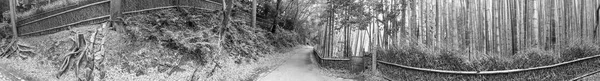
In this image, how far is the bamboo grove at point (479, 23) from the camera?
9.80 feet

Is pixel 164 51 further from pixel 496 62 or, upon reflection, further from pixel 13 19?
pixel 13 19

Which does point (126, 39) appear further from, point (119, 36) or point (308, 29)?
point (308, 29)

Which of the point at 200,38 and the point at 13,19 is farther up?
the point at 13,19

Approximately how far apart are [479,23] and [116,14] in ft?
15.0

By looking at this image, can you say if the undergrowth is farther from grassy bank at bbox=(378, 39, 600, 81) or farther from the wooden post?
the wooden post

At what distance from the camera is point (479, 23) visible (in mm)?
3070

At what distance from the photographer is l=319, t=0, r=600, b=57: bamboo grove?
2988 millimetres

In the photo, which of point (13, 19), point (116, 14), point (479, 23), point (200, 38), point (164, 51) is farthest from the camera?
point (13, 19)

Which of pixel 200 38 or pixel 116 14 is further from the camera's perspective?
pixel 200 38

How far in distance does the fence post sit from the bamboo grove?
3145mm

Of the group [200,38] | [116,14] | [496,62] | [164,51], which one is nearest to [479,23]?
[496,62]

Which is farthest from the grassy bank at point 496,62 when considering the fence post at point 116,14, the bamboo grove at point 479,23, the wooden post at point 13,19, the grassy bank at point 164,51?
the wooden post at point 13,19

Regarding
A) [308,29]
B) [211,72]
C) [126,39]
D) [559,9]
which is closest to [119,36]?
[126,39]

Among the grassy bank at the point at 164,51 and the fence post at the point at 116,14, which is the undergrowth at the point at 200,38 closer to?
the grassy bank at the point at 164,51
